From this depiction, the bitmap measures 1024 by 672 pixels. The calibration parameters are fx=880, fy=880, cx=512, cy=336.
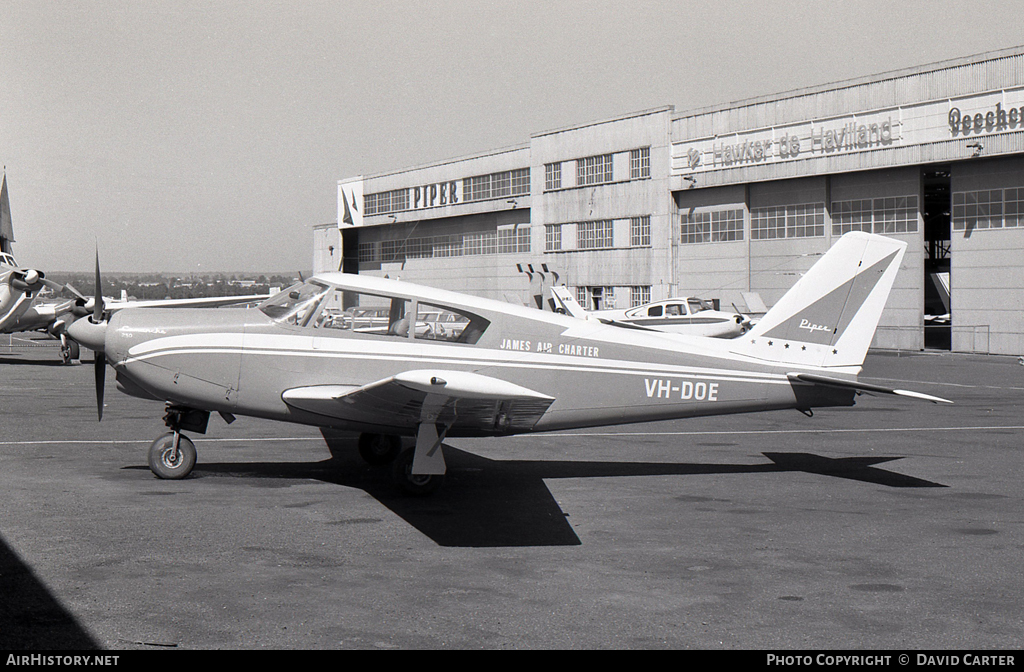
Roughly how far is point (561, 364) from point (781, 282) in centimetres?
3581

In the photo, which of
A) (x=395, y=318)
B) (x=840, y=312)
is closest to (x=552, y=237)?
(x=840, y=312)

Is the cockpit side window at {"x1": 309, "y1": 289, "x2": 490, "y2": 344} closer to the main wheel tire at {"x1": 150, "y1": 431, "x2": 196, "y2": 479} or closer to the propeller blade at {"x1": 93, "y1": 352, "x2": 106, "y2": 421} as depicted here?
the main wheel tire at {"x1": 150, "y1": 431, "x2": 196, "y2": 479}

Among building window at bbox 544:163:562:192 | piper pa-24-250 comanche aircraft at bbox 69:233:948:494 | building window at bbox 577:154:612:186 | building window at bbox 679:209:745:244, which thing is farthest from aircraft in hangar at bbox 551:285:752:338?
piper pa-24-250 comanche aircraft at bbox 69:233:948:494

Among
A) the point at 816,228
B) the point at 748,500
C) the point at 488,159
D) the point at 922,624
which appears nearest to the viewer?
the point at 922,624

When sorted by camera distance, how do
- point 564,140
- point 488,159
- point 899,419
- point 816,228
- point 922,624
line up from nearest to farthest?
point 922,624 < point 899,419 < point 816,228 < point 564,140 < point 488,159

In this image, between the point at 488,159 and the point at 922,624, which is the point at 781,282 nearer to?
the point at 488,159

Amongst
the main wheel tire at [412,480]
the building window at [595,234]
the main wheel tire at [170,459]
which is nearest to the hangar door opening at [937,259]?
the building window at [595,234]

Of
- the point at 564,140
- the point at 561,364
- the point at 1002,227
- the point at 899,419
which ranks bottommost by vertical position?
the point at 899,419

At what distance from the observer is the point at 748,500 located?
31.3ft

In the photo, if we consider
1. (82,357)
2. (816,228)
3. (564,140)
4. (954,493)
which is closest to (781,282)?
(816,228)

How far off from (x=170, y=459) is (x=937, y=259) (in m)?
52.7

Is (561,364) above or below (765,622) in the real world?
above

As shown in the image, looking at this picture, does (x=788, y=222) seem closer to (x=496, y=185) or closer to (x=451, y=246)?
(x=496, y=185)

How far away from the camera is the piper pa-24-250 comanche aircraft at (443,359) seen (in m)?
9.52
